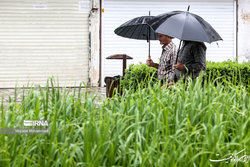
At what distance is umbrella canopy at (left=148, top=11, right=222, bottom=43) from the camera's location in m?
4.85

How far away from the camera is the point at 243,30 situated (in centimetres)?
1468

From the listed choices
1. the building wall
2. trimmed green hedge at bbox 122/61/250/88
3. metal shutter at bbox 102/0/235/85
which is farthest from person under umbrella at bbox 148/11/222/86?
the building wall

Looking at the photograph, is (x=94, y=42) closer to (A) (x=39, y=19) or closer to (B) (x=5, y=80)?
(A) (x=39, y=19)

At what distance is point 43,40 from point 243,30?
7588mm

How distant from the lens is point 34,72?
14305 millimetres

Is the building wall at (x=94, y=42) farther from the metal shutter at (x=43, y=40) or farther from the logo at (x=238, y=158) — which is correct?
the logo at (x=238, y=158)

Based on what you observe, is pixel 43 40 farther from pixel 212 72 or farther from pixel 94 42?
pixel 212 72

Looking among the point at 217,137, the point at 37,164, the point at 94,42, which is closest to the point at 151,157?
the point at 217,137

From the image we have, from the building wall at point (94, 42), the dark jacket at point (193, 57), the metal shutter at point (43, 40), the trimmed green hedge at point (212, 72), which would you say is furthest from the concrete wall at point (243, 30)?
the dark jacket at point (193, 57)

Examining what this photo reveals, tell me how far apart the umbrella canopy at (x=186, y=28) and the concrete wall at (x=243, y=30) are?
9903mm

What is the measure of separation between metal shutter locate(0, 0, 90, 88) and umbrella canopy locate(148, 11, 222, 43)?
9.30 metres

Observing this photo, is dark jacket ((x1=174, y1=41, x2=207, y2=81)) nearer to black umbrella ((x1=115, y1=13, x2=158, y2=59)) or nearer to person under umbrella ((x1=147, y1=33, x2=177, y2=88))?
person under umbrella ((x1=147, y1=33, x2=177, y2=88))

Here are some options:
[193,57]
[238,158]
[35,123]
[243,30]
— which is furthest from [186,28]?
[243,30]

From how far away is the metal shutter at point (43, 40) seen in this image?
14078mm
